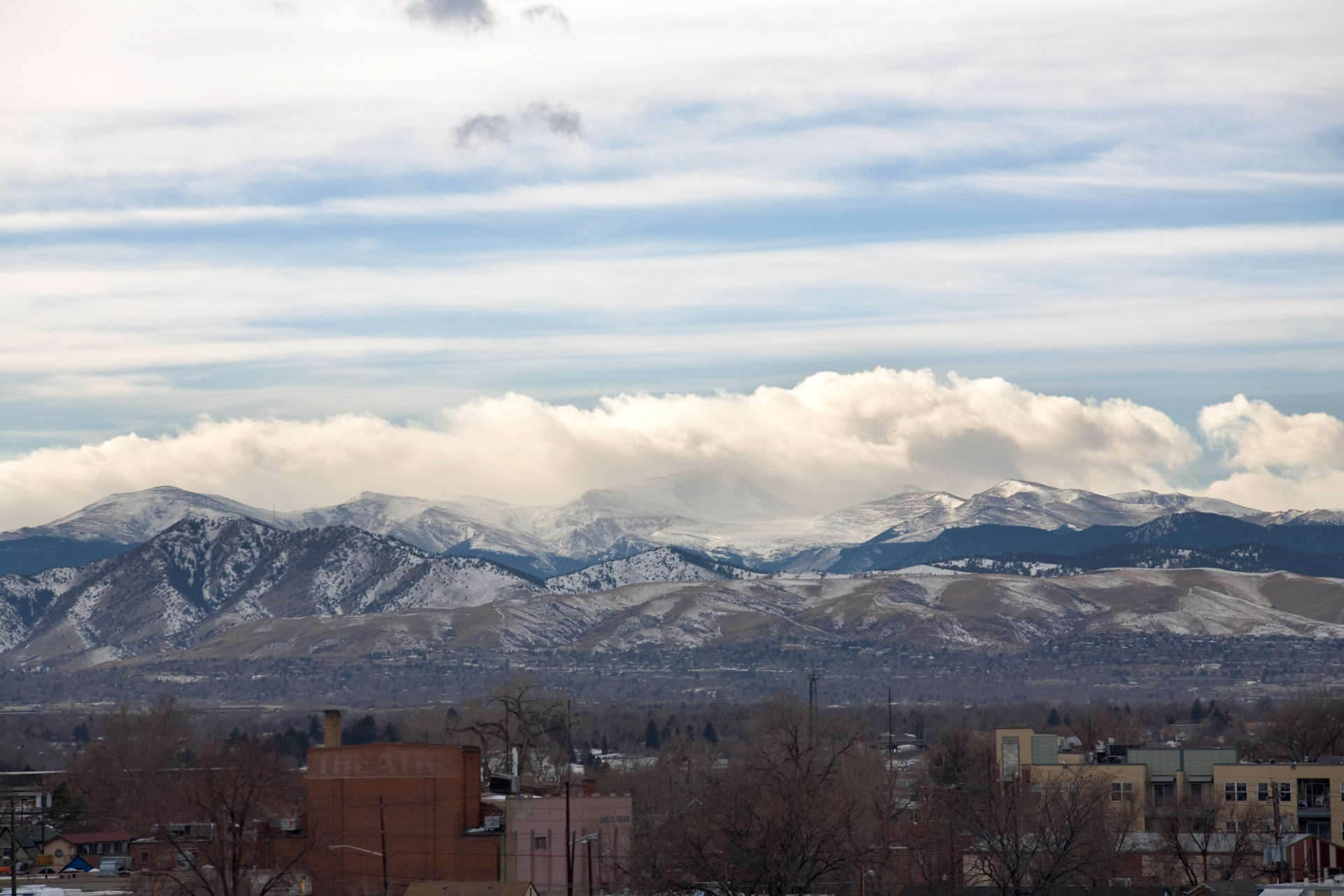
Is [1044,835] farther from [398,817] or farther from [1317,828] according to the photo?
[398,817]

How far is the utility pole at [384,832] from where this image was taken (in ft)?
349

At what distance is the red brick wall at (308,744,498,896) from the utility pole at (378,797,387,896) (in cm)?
28

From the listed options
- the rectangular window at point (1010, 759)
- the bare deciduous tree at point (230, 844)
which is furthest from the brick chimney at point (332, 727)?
the rectangular window at point (1010, 759)

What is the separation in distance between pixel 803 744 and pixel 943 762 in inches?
603

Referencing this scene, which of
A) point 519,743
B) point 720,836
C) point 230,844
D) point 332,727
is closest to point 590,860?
point 720,836

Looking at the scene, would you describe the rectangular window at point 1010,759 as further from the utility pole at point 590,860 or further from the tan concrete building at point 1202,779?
the utility pole at point 590,860

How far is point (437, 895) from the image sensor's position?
101188 millimetres

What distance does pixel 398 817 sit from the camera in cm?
11425

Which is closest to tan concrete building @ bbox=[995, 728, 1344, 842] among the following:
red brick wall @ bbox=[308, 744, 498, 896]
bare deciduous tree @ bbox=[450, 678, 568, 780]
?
bare deciduous tree @ bbox=[450, 678, 568, 780]

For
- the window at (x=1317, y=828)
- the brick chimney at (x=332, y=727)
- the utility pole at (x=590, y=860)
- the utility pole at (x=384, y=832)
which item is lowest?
the window at (x=1317, y=828)

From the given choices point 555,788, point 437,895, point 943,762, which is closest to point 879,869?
point 555,788

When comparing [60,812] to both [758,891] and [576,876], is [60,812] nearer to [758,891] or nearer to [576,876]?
[576,876]

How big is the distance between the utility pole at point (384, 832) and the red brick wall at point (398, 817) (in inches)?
10.9

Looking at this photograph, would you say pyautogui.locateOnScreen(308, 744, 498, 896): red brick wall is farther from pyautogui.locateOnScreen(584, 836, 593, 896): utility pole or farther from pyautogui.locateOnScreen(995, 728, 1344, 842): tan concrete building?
pyautogui.locateOnScreen(995, 728, 1344, 842): tan concrete building
